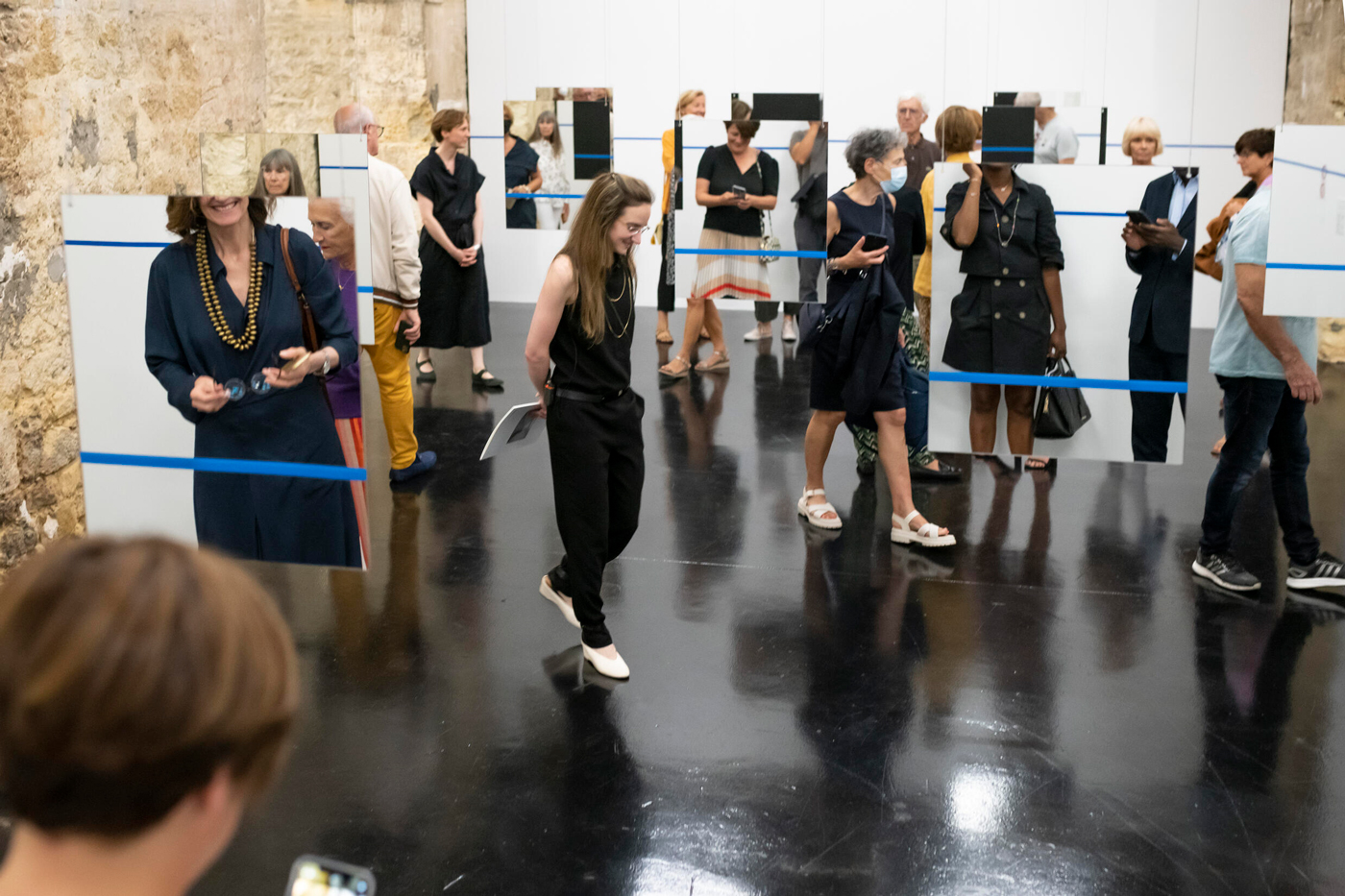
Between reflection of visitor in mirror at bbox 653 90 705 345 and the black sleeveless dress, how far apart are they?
67 centimetres

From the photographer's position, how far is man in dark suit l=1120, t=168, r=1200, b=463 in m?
4.77

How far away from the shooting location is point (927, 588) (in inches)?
196

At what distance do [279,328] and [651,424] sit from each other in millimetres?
4435

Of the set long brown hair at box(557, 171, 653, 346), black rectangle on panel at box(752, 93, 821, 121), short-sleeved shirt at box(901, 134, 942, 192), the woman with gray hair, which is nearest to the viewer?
long brown hair at box(557, 171, 653, 346)

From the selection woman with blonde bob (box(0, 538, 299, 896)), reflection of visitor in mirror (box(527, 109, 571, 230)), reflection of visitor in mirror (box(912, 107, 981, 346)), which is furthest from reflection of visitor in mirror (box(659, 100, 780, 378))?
woman with blonde bob (box(0, 538, 299, 896))

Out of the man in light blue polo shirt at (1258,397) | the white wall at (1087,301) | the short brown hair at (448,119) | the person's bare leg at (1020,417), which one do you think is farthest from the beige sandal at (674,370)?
the man in light blue polo shirt at (1258,397)

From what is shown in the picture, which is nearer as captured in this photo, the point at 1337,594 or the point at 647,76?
the point at 1337,594

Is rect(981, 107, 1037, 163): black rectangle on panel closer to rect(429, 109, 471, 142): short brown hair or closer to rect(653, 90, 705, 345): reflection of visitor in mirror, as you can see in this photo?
rect(653, 90, 705, 345): reflection of visitor in mirror

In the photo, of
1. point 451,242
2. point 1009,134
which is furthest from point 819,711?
point 1009,134

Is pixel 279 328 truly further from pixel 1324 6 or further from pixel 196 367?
pixel 1324 6

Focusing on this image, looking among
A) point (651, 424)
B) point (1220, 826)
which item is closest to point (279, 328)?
point (1220, 826)

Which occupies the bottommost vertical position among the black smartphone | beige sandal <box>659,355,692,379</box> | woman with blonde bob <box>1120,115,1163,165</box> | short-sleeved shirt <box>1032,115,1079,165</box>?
beige sandal <box>659,355,692,379</box>

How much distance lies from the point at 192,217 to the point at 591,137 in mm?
7612

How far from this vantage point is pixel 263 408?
3.43 meters
